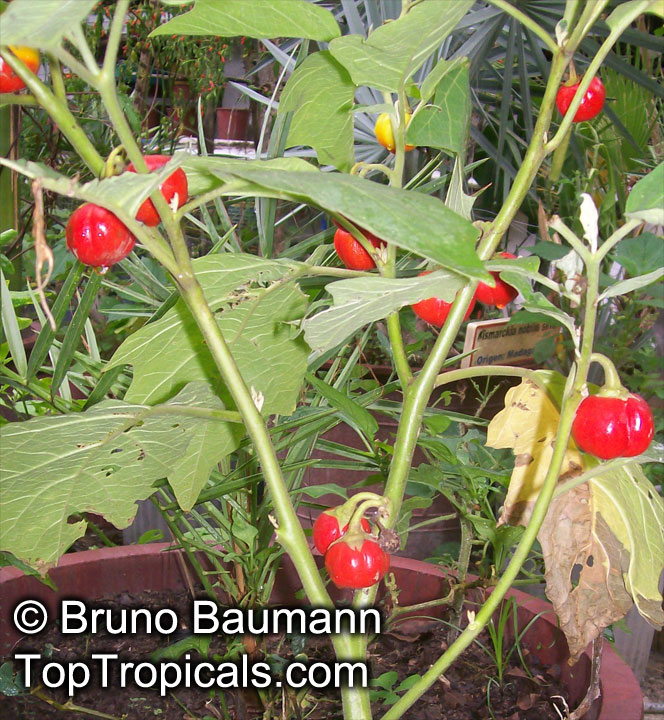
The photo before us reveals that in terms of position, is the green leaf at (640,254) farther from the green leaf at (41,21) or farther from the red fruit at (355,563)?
the green leaf at (41,21)

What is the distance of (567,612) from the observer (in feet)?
1.33

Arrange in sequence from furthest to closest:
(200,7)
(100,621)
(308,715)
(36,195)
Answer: (100,621)
(308,715)
(200,7)
(36,195)

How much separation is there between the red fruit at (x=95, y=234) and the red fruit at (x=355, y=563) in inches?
6.0

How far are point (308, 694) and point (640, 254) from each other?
2.65ft

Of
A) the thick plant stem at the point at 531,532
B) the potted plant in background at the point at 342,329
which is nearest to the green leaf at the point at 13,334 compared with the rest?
the potted plant in background at the point at 342,329

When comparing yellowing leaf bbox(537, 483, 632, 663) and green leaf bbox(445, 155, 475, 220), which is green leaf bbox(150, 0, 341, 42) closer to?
green leaf bbox(445, 155, 475, 220)

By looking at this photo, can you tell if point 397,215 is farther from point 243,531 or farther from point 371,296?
point 243,531

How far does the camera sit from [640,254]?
3.89ft

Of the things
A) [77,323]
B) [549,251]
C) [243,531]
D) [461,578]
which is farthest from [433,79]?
[549,251]

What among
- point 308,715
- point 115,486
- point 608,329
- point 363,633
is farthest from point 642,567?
point 608,329

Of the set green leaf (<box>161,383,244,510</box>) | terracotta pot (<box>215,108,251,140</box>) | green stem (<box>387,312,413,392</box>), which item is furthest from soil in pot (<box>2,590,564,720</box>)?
terracotta pot (<box>215,108,251,140</box>)

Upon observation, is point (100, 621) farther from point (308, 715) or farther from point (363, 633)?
point (363, 633)

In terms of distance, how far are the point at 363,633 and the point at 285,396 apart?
13cm

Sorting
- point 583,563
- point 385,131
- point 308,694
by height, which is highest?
point 385,131
